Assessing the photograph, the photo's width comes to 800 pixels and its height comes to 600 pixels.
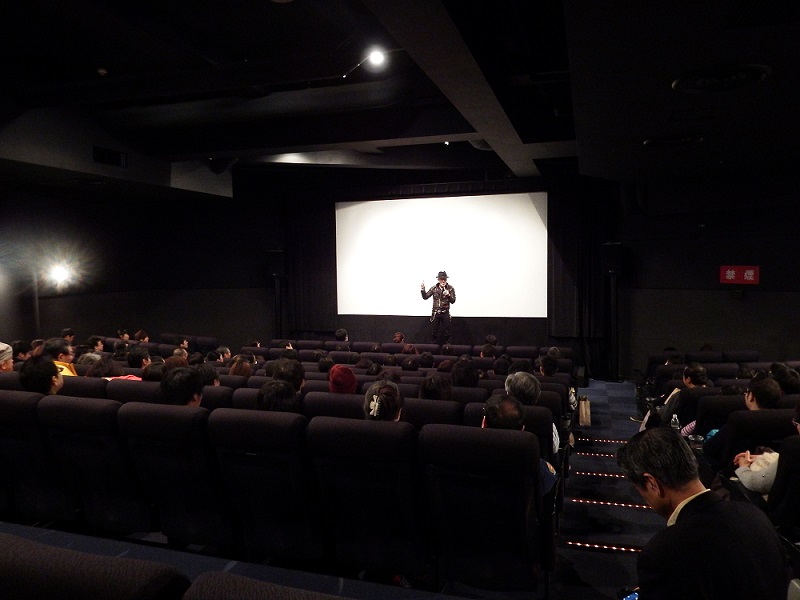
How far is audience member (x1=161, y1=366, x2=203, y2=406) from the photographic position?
3.14m

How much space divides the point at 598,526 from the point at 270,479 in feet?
7.75

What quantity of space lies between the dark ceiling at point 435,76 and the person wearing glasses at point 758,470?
228 cm

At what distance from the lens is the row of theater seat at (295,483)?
7.57 feet

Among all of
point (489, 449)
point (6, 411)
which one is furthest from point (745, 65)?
point (6, 411)

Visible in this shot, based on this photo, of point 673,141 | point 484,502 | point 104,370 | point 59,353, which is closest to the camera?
point 484,502

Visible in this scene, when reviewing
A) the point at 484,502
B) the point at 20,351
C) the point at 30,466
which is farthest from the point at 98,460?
the point at 20,351

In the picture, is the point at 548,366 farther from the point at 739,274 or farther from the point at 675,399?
the point at 739,274

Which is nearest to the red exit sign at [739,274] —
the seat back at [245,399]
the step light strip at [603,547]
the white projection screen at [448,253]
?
the white projection screen at [448,253]

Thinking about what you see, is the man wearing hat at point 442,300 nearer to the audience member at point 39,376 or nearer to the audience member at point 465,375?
the audience member at point 465,375

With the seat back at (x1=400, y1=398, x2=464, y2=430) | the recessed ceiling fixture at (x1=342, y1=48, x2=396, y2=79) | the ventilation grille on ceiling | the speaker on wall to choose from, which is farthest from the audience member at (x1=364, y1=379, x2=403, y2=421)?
the speaker on wall

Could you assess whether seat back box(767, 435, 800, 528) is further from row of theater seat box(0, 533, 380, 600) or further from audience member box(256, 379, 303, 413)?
audience member box(256, 379, 303, 413)

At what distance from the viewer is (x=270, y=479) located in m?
2.55

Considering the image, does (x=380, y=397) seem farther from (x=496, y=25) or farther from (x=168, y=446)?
(x=496, y=25)

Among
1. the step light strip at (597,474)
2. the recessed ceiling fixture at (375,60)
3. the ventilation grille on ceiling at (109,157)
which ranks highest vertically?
the recessed ceiling fixture at (375,60)
